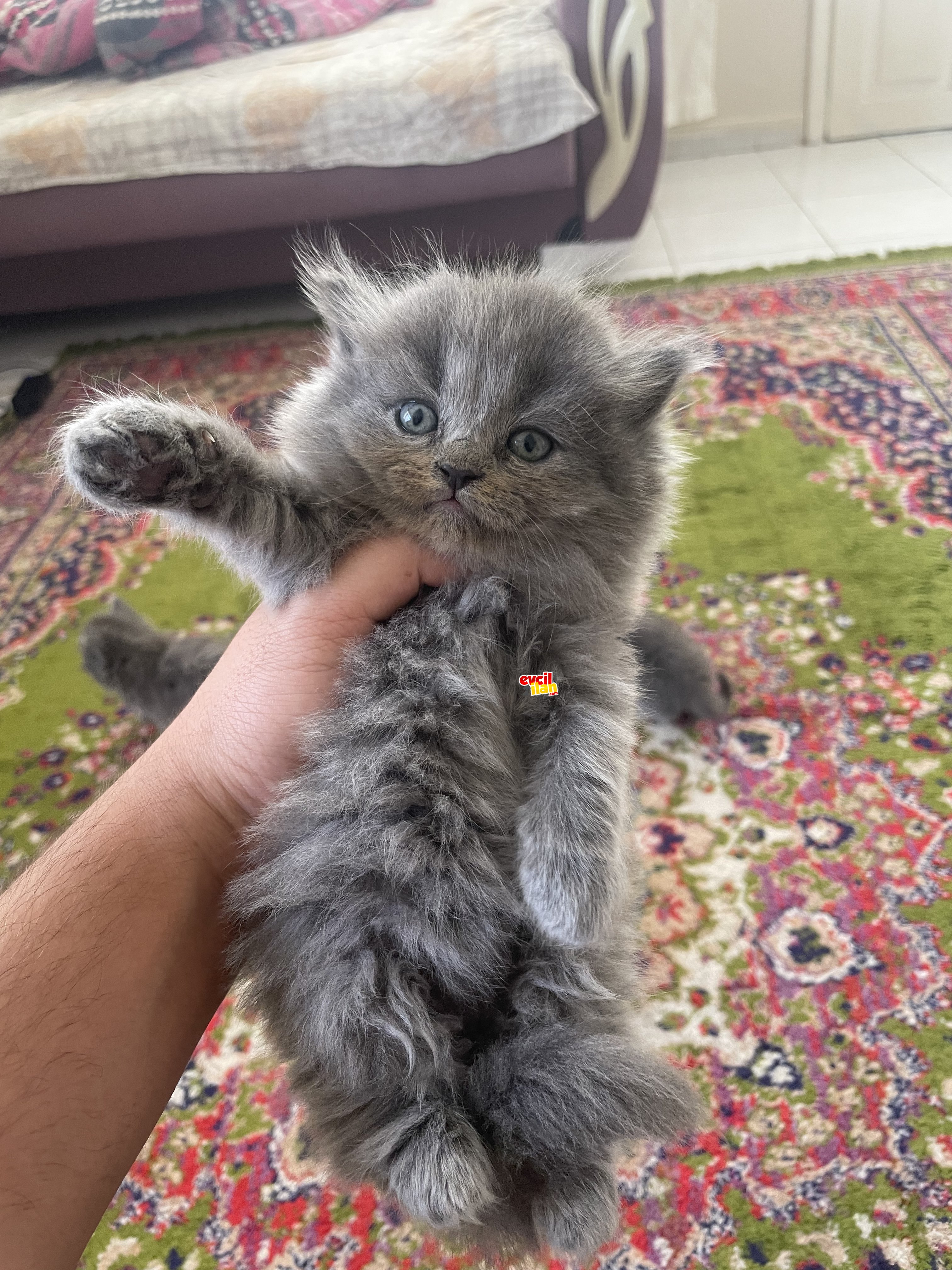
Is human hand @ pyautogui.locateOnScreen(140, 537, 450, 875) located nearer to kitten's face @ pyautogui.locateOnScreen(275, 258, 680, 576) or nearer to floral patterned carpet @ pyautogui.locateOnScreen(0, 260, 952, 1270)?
kitten's face @ pyautogui.locateOnScreen(275, 258, 680, 576)

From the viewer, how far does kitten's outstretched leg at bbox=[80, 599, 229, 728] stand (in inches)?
66.5

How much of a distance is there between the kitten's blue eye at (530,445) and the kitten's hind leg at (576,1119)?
0.64 metres

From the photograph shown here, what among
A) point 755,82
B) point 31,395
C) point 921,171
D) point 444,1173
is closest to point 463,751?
point 444,1173

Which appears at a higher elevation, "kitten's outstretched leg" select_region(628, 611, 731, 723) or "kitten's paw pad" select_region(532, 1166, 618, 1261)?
"kitten's paw pad" select_region(532, 1166, 618, 1261)

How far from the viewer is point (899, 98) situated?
4.46 meters

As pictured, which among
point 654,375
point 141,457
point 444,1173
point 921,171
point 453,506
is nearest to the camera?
point 444,1173

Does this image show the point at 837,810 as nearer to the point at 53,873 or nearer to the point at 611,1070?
the point at 611,1070

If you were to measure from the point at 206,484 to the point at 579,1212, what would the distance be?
83cm

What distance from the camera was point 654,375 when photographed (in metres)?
1.09

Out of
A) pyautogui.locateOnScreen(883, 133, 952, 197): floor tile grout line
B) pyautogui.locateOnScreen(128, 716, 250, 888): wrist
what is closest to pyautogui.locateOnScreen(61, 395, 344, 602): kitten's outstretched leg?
→ pyautogui.locateOnScreen(128, 716, 250, 888): wrist

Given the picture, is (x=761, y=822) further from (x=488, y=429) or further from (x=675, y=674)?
(x=488, y=429)

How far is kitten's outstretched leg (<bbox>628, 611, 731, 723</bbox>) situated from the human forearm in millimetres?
915

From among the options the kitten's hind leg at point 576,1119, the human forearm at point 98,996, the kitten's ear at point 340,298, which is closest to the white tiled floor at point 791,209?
the kitten's ear at point 340,298
